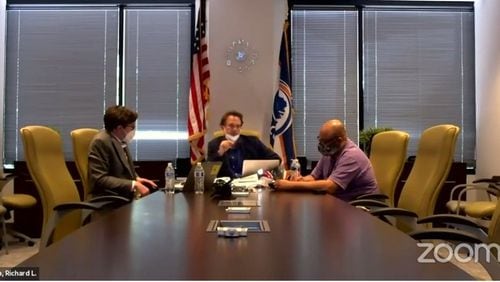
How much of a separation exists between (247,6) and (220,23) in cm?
37

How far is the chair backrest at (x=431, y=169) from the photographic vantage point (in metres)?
2.66

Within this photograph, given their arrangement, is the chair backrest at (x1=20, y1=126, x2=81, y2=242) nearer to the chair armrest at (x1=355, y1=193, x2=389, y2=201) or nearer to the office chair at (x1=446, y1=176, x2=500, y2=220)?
the chair armrest at (x1=355, y1=193, x2=389, y2=201)

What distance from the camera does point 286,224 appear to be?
1.64 m

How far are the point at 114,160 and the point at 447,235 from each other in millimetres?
2294

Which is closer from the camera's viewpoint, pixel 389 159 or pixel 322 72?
pixel 389 159

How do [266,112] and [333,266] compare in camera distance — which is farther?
[266,112]

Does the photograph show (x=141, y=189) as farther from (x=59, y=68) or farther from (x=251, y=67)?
(x=59, y=68)

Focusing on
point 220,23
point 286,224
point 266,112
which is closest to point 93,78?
point 220,23

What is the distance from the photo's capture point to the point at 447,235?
1579 millimetres

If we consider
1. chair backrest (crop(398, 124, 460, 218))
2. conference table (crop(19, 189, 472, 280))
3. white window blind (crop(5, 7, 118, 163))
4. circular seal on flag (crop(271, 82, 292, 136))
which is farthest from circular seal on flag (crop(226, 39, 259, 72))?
conference table (crop(19, 189, 472, 280))

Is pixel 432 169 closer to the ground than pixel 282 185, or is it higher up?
higher up

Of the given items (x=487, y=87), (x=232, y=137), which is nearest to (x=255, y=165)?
(x=232, y=137)

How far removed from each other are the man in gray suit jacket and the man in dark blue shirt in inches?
38.1

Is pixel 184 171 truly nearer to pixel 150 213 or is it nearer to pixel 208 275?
pixel 150 213
